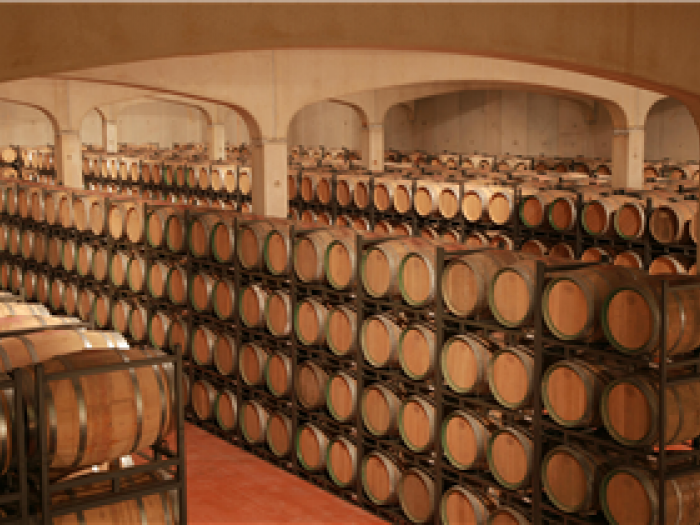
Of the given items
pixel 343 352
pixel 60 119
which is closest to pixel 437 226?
pixel 343 352

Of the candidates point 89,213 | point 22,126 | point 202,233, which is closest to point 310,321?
point 202,233

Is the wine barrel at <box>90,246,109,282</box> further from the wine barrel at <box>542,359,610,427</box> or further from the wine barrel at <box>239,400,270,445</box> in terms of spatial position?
the wine barrel at <box>542,359,610,427</box>

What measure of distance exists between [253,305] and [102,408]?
4.12 metres

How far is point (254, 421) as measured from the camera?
8.75 meters

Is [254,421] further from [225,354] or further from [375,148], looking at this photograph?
[375,148]

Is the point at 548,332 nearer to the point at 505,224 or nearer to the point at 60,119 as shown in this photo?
the point at 505,224

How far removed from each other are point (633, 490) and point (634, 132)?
10.4 meters

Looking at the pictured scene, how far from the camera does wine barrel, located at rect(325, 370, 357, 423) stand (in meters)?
7.50

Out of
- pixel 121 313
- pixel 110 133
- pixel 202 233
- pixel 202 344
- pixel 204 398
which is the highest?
pixel 110 133

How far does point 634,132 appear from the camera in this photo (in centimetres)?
1424

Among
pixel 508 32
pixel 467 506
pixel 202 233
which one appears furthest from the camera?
pixel 202 233

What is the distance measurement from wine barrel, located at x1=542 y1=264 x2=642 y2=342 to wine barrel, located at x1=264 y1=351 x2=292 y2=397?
341cm

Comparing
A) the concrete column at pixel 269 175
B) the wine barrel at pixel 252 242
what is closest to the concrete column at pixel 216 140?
the concrete column at pixel 269 175

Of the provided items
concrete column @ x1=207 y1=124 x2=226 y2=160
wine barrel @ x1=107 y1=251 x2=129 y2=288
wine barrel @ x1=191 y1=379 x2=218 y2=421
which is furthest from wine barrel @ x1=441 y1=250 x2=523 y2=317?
concrete column @ x1=207 y1=124 x2=226 y2=160
